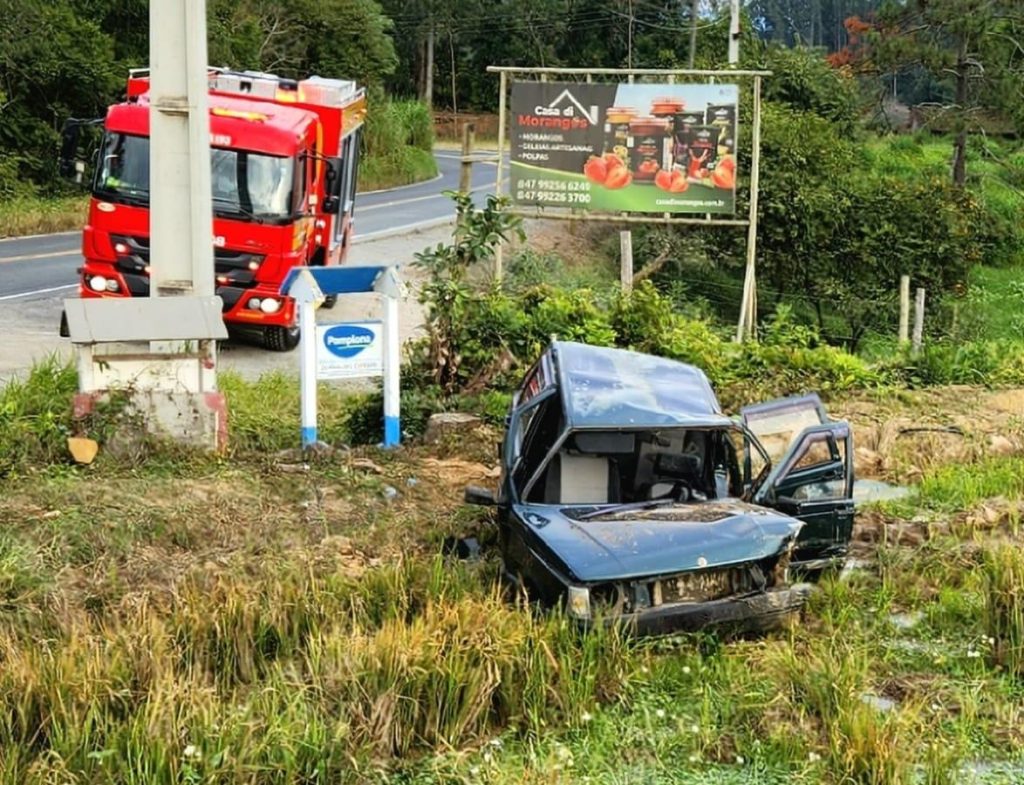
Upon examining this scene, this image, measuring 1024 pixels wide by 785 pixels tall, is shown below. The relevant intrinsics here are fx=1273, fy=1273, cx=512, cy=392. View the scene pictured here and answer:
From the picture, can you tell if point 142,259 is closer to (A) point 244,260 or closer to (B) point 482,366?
(A) point 244,260

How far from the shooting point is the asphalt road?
19.5 metres

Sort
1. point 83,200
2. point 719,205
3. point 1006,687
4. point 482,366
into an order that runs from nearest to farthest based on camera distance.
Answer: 1. point 1006,687
2. point 482,366
3. point 719,205
4. point 83,200

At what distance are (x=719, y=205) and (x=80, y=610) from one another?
13.1 meters

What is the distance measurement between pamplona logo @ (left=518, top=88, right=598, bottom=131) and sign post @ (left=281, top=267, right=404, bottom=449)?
7503mm

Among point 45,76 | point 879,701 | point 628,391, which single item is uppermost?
point 45,76

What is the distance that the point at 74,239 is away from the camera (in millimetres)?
26766

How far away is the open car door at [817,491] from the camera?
800 centimetres

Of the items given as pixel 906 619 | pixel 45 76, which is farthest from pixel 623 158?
pixel 45 76

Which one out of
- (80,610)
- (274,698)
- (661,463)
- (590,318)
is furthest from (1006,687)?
(590,318)

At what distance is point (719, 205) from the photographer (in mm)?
18172

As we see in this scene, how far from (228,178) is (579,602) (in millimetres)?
9745

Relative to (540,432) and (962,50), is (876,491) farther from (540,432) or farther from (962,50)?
(962,50)

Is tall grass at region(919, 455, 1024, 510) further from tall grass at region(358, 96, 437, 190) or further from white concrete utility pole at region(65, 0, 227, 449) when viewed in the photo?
tall grass at region(358, 96, 437, 190)

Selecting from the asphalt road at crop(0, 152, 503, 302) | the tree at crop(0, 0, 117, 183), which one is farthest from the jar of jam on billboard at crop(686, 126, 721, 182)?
Result: the tree at crop(0, 0, 117, 183)
